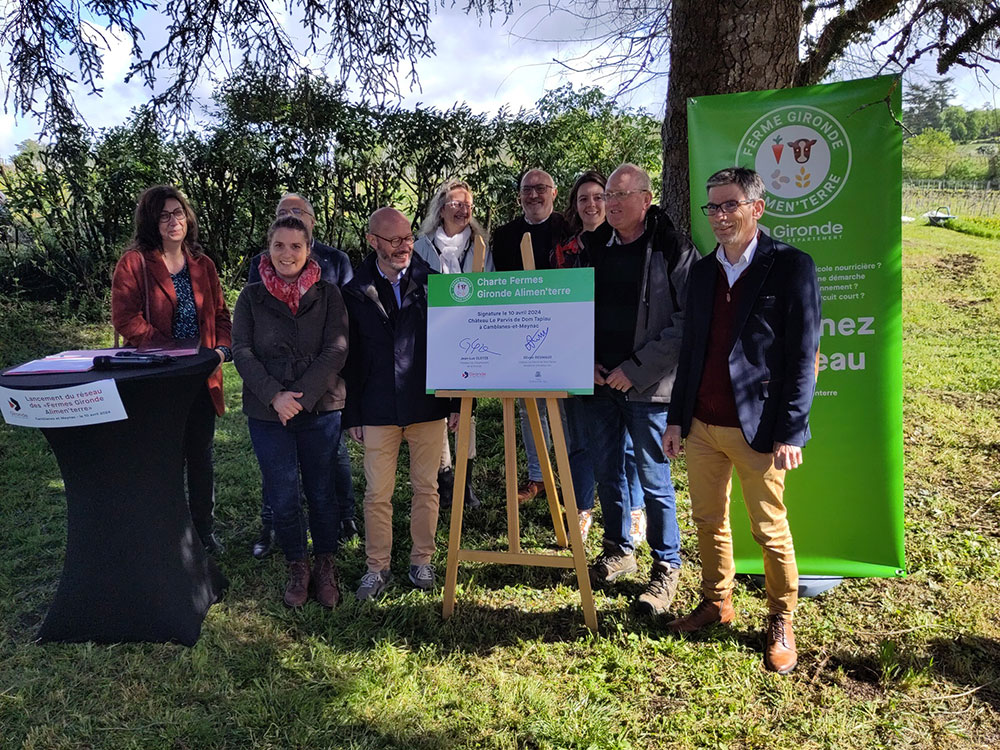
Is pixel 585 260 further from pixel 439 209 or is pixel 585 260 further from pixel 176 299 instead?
pixel 176 299

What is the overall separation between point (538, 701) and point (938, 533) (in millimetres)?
2870

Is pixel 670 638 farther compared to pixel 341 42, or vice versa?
pixel 341 42

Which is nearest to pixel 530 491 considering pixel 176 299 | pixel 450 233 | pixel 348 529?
pixel 348 529

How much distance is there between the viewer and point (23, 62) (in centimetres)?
485

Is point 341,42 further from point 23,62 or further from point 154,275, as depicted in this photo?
point 154,275

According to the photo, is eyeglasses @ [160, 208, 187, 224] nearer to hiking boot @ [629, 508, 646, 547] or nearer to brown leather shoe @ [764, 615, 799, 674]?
hiking boot @ [629, 508, 646, 547]

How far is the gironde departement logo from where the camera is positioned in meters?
3.33

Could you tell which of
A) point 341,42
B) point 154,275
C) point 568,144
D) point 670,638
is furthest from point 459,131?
point 670,638

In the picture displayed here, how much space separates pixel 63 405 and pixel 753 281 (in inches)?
110

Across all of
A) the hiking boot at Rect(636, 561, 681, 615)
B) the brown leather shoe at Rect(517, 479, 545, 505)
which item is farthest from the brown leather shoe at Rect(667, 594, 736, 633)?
the brown leather shoe at Rect(517, 479, 545, 505)

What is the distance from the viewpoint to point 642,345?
11.2ft

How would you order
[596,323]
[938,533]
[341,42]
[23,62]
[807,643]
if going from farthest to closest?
[341,42], [23,62], [938,533], [596,323], [807,643]

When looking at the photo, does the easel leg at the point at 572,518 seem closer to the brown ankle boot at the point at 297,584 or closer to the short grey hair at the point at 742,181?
the short grey hair at the point at 742,181

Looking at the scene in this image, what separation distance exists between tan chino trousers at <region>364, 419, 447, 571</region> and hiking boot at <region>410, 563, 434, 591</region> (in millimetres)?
31
